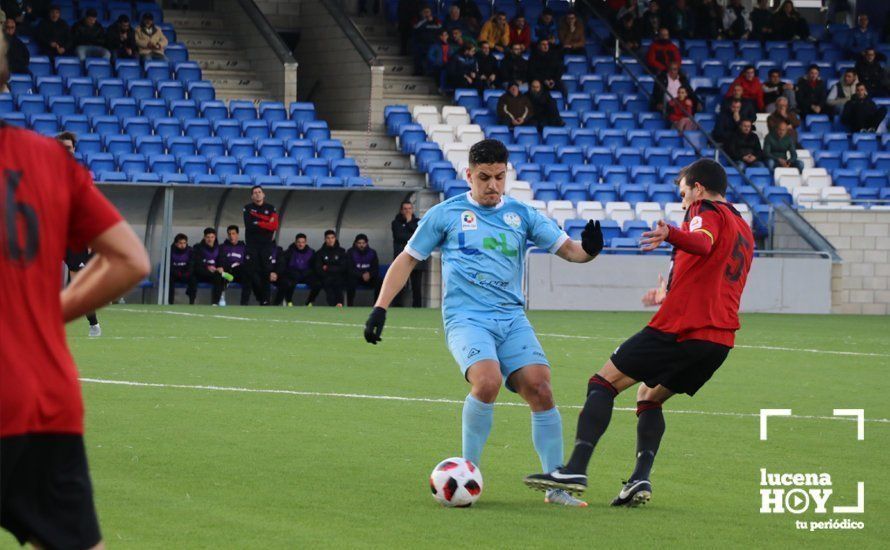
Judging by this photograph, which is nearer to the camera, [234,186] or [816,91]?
[234,186]

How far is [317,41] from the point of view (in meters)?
32.2

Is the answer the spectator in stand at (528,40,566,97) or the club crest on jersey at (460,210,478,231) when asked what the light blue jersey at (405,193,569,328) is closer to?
the club crest on jersey at (460,210,478,231)

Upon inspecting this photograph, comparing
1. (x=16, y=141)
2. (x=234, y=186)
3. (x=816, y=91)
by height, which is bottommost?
(x=16, y=141)

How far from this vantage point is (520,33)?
102ft

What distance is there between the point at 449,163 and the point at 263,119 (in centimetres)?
348

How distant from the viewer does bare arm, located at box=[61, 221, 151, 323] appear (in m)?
3.60

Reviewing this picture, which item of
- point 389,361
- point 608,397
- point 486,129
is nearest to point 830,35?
point 486,129

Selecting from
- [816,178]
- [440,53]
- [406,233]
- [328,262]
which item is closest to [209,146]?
[328,262]

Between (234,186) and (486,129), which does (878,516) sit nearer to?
(234,186)

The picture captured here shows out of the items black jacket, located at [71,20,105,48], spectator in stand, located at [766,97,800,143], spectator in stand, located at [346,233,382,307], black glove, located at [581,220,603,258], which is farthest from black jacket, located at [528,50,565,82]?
black glove, located at [581,220,603,258]

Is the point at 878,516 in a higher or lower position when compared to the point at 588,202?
lower

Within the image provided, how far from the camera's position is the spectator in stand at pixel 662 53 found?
105 ft

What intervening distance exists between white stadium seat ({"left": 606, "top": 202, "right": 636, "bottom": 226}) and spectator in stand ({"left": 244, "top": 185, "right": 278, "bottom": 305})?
20.8 ft

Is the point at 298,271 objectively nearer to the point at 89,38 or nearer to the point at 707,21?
the point at 89,38
